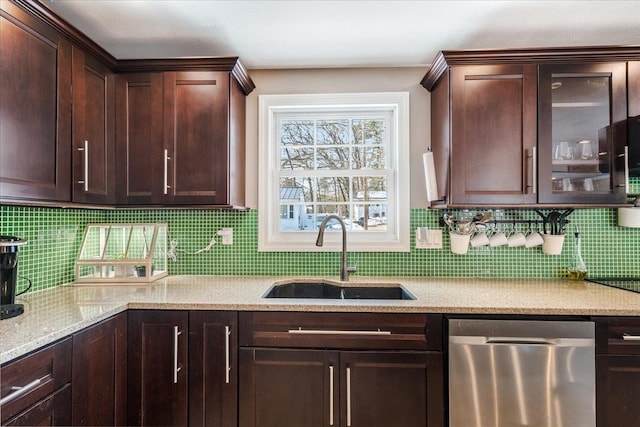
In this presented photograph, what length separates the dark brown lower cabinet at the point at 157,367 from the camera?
5.13 feet

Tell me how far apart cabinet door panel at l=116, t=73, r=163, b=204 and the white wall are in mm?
580

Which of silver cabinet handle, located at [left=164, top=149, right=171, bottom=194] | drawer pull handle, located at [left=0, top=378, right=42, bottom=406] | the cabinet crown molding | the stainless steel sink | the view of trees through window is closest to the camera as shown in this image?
drawer pull handle, located at [left=0, top=378, right=42, bottom=406]

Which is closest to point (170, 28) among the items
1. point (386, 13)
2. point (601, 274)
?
point (386, 13)

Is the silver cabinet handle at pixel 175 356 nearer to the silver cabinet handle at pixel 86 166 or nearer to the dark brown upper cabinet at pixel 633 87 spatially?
the silver cabinet handle at pixel 86 166

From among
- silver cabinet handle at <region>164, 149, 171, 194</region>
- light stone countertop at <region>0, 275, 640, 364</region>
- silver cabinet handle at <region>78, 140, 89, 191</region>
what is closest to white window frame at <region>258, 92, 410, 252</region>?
light stone countertop at <region>0, 275, 640, 364</region>

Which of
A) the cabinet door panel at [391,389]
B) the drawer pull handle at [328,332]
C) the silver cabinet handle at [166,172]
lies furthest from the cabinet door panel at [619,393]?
the silver cabinet handle at [166,172]

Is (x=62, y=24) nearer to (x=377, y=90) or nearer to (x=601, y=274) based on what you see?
(x=377, y=90)

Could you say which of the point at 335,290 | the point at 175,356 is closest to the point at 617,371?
the point at 335,290

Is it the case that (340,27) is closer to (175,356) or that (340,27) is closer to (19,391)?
(175,356)

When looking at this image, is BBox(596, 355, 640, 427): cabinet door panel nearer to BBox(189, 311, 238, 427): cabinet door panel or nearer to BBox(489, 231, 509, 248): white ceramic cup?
BBox(489, 231, 509, 248): white ceramic cup

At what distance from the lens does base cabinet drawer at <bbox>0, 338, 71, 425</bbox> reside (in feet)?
3.37

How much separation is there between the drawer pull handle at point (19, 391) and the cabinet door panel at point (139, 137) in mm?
1035

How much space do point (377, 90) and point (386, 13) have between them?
1.91 feet

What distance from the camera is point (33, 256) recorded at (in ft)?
5.94
